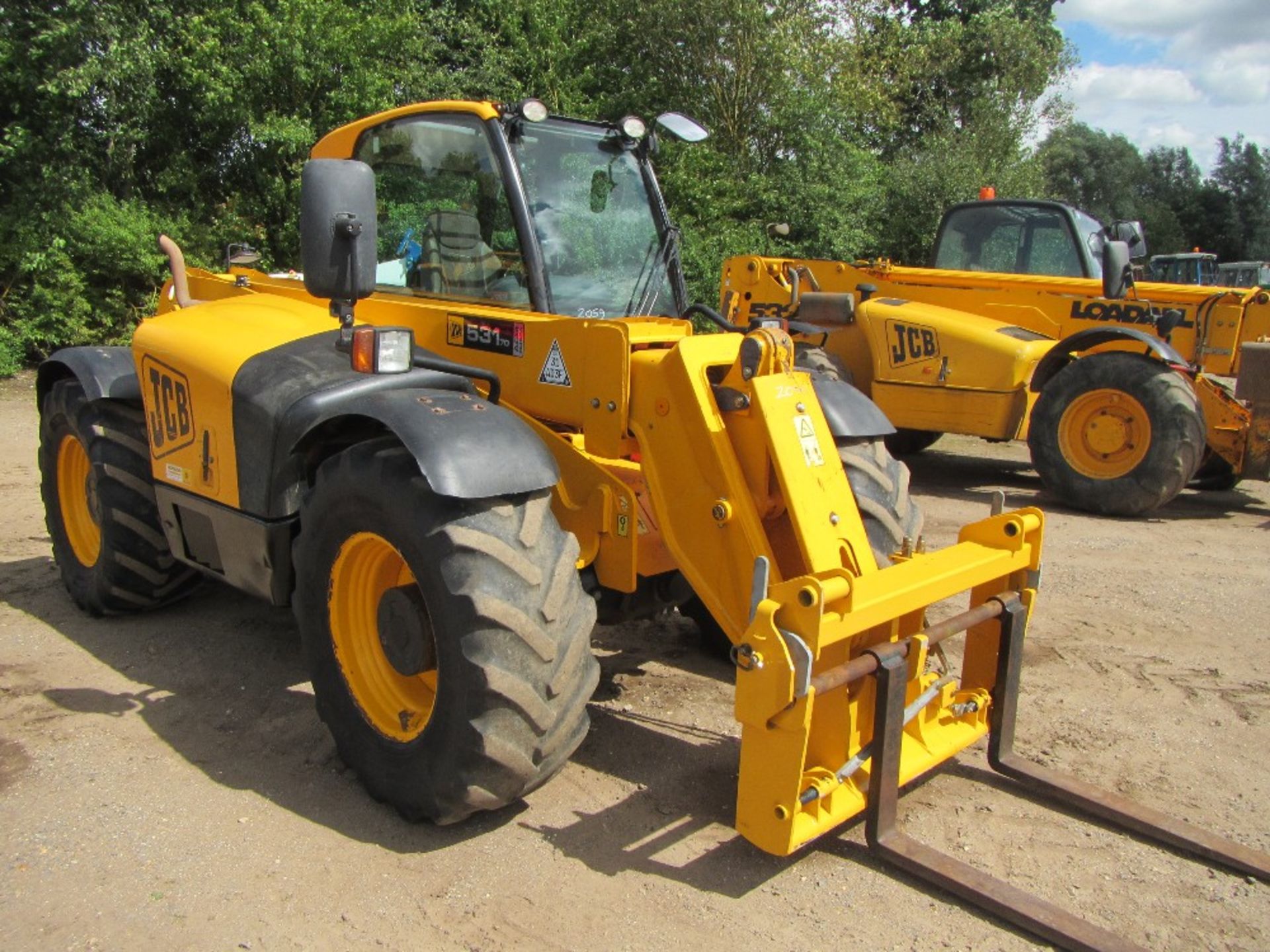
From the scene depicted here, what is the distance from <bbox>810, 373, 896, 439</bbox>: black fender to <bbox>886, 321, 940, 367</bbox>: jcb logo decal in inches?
193

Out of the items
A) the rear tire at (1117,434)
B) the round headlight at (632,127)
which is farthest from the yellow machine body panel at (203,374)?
the rear tire at (1117,434)

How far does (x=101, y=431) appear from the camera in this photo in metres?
4.81

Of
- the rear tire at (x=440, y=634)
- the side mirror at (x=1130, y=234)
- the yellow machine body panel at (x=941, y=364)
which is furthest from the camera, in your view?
the side mirror at (x=1130, y=234)

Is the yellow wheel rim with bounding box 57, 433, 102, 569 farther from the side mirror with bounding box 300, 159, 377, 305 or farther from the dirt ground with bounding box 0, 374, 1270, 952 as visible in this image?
the side mirror with bounding box 300, 159, 377, 305

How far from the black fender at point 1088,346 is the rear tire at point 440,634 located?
6.22 m

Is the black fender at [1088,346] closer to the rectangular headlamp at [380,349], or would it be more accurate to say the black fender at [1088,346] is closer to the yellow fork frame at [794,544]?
the yellow fork frame at [794,544]

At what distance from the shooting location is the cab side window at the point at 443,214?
388 centimetres

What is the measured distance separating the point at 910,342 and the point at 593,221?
17.1ft

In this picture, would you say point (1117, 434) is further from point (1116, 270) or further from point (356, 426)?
point (356, 426)

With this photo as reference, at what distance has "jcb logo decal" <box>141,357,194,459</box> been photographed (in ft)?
13.6

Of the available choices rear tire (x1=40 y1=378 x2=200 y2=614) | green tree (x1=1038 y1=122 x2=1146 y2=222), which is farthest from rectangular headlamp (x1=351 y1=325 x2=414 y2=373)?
green tree (x1=1038 y1=122 x2=1146 y2=222)

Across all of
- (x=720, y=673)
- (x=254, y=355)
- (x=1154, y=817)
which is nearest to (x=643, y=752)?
(x=720, y=673)

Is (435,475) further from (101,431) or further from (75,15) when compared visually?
(75,15)

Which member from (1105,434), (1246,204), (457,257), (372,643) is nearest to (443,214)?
(457,257)
